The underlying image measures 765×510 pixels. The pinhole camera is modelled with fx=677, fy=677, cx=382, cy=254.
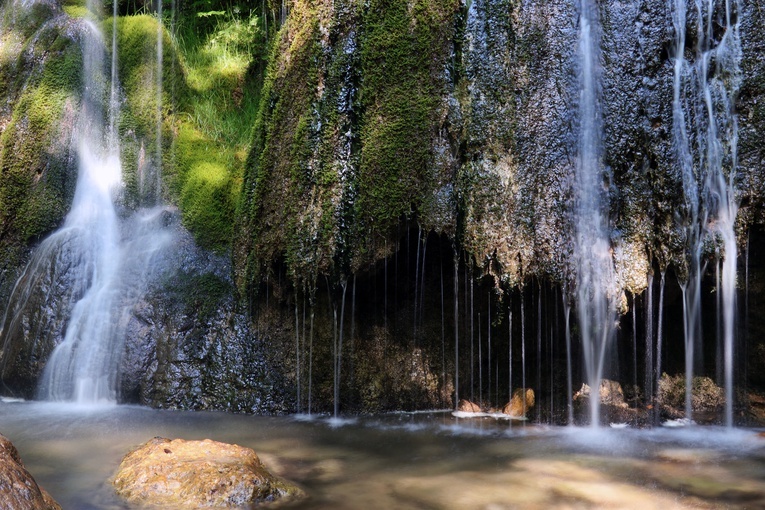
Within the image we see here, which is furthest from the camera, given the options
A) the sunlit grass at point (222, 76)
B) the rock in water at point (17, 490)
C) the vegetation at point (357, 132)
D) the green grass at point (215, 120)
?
the sunlit grass at point (222, 76)

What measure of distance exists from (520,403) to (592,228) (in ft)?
5.22

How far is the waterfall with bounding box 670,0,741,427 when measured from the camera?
5.00 m

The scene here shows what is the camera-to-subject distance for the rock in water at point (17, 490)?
2588 mm

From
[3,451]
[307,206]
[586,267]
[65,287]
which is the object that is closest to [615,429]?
[586,267]

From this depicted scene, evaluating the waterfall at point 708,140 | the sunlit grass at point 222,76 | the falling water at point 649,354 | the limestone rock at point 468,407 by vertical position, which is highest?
the sunlit grass at point 222,76

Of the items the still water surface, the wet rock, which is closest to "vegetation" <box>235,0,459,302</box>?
the still water surface

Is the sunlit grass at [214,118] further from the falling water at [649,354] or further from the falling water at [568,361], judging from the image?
the falling water at [649,354]

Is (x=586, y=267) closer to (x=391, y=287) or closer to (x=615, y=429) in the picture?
(x=615, y=429)

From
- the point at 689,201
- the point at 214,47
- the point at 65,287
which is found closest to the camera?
the point at 689,201

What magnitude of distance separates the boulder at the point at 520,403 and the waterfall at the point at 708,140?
52.4 inches

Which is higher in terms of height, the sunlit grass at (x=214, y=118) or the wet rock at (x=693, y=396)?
the sunlit grass at (x=214, y=118)

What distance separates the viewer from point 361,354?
582cm

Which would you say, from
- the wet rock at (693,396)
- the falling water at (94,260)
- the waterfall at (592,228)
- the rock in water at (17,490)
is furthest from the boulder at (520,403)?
the rock in water at (17,490)

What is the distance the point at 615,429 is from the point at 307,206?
296 centimetres
